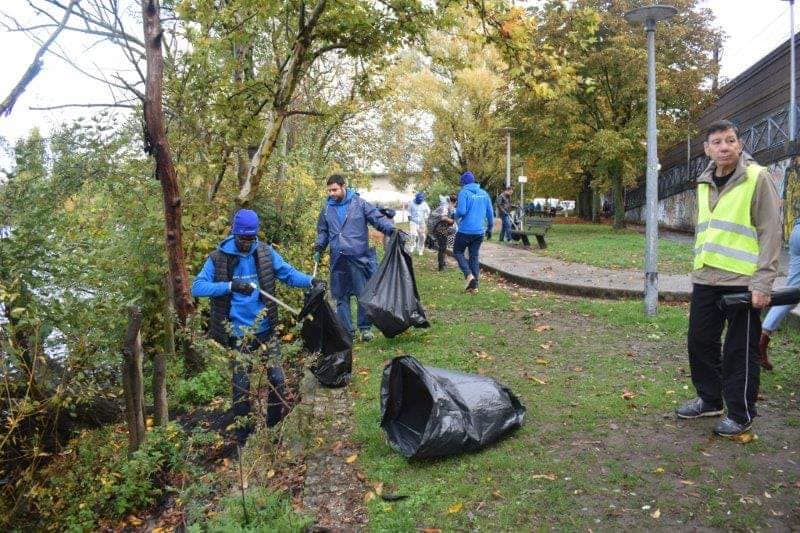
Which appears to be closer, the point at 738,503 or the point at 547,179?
the point at 738,503

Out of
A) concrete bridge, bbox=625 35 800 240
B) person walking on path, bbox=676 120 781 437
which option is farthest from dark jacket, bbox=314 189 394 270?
concrete bridge, bbox=625 35 800 240

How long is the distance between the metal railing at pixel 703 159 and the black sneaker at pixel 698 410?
174 centimetres

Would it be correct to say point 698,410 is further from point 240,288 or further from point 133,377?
point 133,377

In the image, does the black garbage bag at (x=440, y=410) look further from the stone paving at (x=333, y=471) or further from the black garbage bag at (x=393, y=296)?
the black garbage bag at (x=393, y=296)

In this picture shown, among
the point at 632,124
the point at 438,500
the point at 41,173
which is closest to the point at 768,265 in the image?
the point at 438,500

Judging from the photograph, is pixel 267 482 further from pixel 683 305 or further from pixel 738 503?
pixel 683 305

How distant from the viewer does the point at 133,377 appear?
4176mm

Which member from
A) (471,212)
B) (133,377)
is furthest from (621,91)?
(133,377)

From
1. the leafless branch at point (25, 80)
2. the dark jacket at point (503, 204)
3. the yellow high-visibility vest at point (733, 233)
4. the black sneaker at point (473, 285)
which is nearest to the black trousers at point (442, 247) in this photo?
the black sneaker at point (473, 285)

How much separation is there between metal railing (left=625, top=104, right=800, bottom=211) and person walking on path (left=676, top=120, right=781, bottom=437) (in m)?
0.43

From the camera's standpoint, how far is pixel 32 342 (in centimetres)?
434

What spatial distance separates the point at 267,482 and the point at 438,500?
109 centimetres

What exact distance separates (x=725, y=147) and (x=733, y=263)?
711 millimetres

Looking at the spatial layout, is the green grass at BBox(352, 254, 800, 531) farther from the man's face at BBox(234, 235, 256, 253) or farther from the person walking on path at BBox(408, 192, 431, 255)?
the person walking on path at BBox(408, 192, 431, 255)
